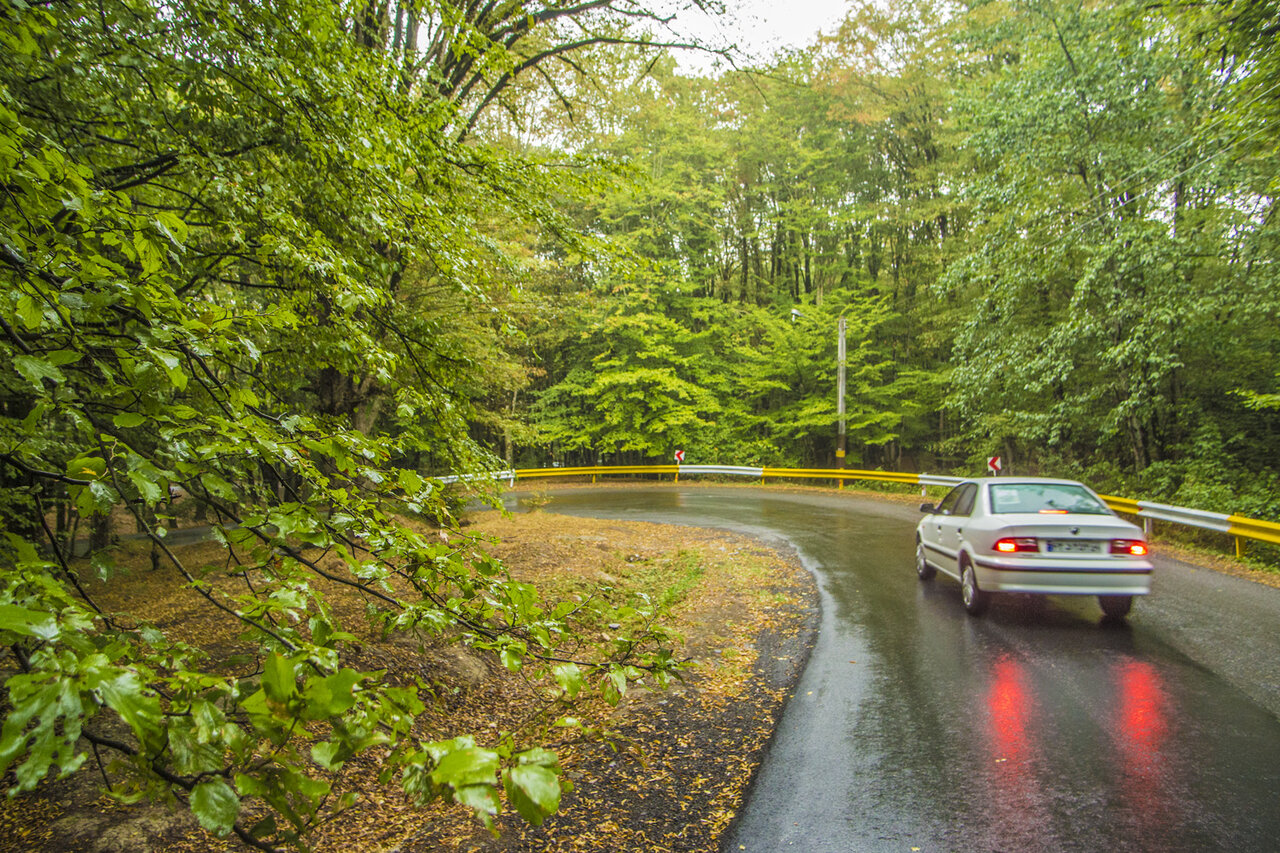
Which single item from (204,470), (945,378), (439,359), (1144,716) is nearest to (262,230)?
(439,359)

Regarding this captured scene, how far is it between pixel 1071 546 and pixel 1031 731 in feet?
10.2

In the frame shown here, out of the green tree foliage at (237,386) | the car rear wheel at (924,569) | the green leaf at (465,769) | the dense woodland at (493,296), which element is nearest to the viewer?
the green leaf at (465,769)

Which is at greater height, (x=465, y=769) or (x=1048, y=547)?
(x=465, y=769)

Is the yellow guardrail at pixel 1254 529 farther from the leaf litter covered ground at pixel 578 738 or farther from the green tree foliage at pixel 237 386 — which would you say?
the green tree foliage at pixel 237 386

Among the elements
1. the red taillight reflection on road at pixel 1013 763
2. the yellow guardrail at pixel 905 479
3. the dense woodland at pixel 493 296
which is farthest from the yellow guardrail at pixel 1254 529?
the red taillight reflection on road at pixel 1013 763

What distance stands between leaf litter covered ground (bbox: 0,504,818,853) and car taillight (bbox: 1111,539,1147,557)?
3.25 metres

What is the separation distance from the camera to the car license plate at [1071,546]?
22.8 feet

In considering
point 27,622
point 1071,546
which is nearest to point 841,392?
point 1071,546

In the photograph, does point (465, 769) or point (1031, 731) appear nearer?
point (465, 769)

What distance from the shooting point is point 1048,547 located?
7.02m

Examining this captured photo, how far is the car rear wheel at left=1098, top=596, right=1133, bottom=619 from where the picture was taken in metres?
7.08

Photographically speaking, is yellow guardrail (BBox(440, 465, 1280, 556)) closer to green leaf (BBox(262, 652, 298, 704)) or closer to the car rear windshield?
green leaf (BBox(262, 652, 298, 704))

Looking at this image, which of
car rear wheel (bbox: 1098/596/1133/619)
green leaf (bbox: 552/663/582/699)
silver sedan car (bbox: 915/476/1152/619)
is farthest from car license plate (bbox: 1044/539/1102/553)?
green leaf (bbox: 552/663/582/699)

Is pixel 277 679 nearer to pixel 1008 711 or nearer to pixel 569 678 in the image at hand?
pixel 569 678
